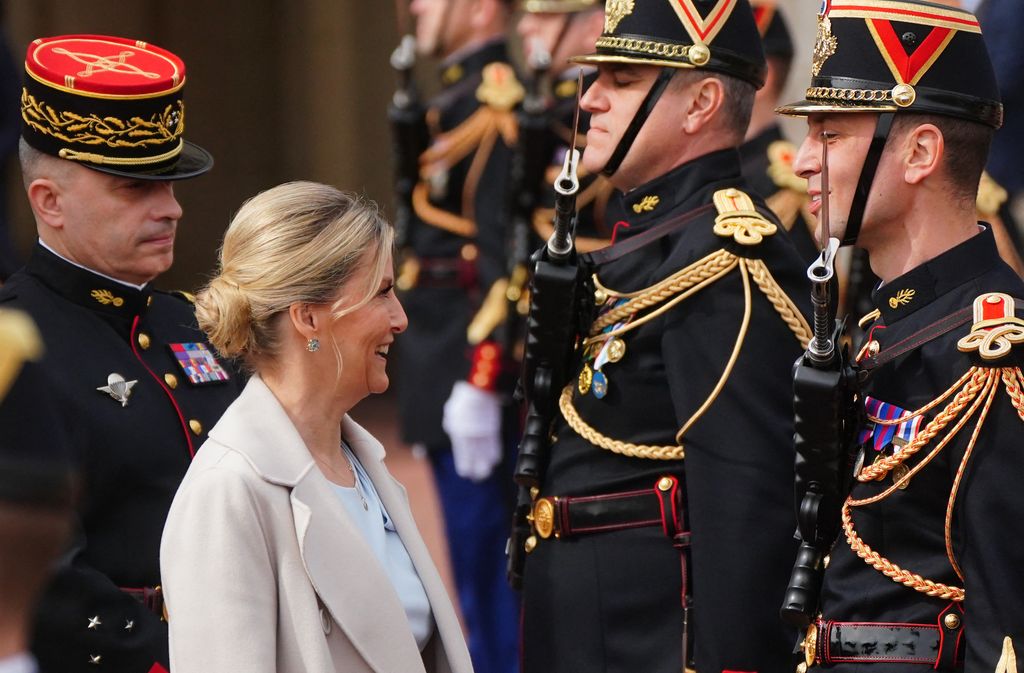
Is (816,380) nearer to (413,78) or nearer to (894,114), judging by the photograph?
(894,114)

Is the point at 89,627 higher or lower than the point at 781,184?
lower

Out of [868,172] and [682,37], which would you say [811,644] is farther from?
[682,37]

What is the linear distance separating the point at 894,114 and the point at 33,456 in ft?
6.24

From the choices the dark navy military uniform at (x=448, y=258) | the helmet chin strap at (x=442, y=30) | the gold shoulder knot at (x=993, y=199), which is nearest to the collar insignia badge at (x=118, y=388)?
the gold shoulder knot at (x=993, y=199)

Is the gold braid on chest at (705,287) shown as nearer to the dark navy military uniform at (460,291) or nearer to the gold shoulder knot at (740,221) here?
the gold shoulder knot at (740,221)

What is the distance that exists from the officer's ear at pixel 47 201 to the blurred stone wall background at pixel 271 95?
7546 millimetres

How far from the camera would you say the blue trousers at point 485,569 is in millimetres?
6328

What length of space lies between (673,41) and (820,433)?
1.13 m

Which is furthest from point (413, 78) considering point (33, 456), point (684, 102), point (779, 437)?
point (33, 456)

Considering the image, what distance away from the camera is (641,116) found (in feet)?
12.3

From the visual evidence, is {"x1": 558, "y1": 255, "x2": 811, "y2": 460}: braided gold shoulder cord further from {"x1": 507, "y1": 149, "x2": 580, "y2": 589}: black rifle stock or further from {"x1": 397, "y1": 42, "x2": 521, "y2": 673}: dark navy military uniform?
{"x1": 397, "y1": 42, "x2": 521, "y2": 673}: dark navy military uniform

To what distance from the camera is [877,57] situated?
3.06 metres

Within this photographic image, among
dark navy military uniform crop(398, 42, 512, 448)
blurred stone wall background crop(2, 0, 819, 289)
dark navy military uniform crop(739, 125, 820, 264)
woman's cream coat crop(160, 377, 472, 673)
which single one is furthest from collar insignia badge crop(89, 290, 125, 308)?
blurred stone wall background crop(2, 0, 819, 289)

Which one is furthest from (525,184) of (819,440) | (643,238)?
(819,440)
